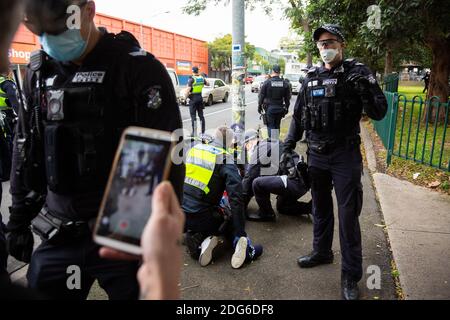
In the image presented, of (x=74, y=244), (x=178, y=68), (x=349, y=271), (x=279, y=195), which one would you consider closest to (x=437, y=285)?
(x=349, y=271)

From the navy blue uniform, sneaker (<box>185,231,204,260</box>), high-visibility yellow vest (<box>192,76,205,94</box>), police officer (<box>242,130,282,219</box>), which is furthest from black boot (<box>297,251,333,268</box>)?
high-visibility yellow vest (<box>192,76,205,94</box>)

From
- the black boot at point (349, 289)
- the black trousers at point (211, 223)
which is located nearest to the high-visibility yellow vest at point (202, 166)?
the black trousers at point (211, 223)

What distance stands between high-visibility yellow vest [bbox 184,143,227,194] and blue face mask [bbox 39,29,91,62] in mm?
1893

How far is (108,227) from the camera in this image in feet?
2.88

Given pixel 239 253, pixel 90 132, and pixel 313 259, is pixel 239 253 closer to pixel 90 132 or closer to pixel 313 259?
pixel 313 259

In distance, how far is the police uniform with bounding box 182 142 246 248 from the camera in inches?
132

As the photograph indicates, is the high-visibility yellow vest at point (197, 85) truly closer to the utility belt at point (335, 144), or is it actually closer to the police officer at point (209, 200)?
the police officer at point (209, 200)

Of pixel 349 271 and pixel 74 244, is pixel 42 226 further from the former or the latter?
pixel 349 271

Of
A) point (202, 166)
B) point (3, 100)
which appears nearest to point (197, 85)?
point (3, 100)

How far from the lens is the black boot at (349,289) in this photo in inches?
109

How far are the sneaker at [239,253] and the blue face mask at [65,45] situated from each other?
216 centimetres

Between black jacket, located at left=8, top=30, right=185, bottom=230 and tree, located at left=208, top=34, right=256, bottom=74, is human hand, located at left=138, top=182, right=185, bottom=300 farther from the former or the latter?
tree, located at left=208, top=34, right=256, bottom=74
